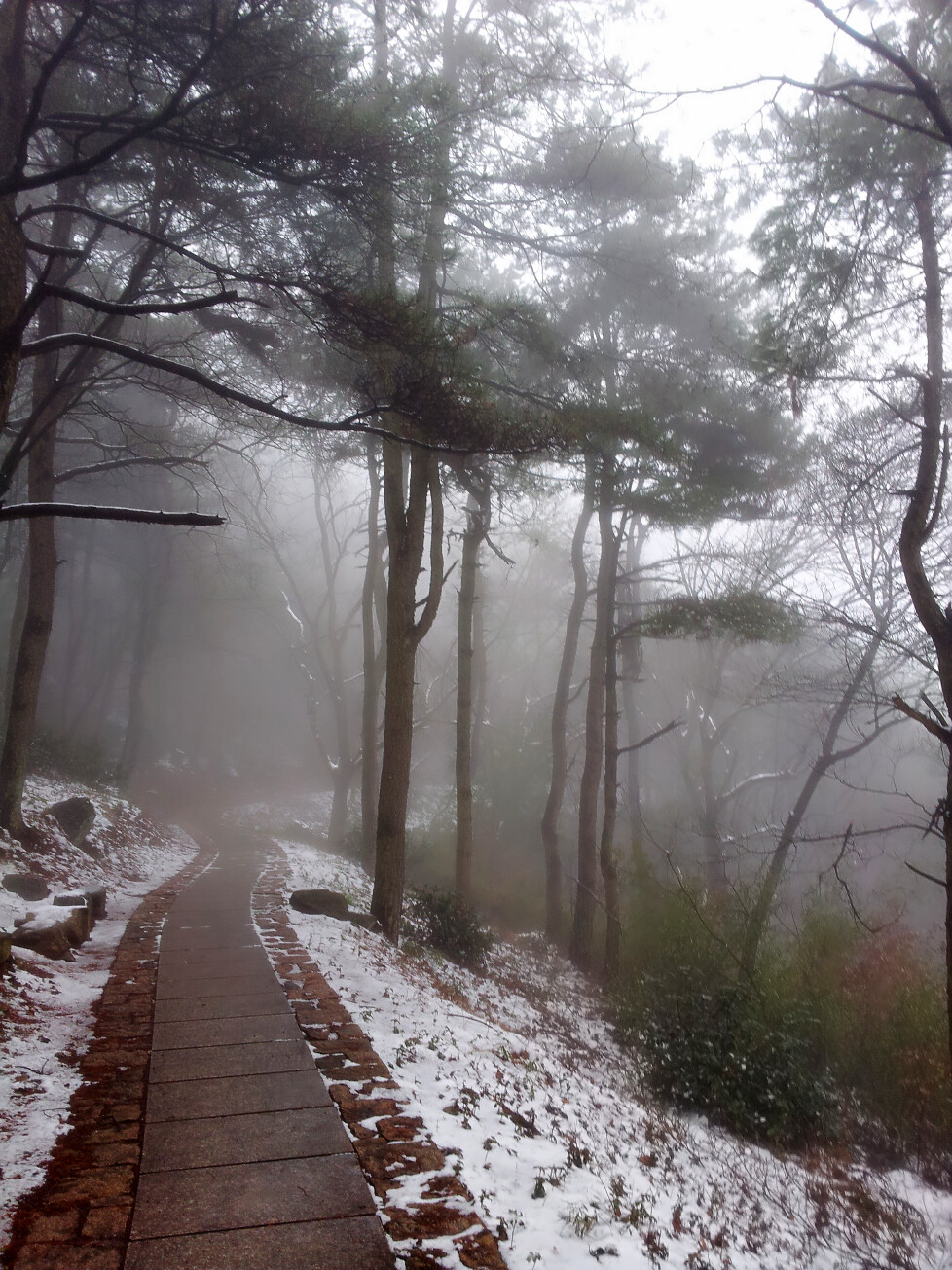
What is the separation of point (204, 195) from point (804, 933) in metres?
10.8

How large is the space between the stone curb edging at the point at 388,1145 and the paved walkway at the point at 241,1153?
7 cm

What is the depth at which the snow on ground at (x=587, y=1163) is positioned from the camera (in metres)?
3.26

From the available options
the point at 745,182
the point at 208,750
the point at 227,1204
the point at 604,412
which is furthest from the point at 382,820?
the point at 208,750

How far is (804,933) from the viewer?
1030 centimetres

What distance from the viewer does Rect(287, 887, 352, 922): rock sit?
27.4ft

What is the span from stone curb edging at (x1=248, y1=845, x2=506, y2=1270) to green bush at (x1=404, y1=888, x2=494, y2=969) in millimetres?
4881

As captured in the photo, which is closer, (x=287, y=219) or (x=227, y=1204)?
(x=227, y=1204)

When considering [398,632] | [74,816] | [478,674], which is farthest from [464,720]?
[478,674]

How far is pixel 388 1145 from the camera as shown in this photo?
10.8ft

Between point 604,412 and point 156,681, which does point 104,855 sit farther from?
point 156,681

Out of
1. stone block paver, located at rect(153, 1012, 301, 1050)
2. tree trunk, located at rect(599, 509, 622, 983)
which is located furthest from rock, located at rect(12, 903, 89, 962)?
tree trunk, located at rect(599, 509, 622, 983)

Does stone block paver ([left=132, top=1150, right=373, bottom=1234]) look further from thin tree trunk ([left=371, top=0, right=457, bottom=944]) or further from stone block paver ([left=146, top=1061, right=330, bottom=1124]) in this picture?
thin tree trunk ([left=371, top=0, right=457, bottom=944])

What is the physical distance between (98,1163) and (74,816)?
905 centimetres

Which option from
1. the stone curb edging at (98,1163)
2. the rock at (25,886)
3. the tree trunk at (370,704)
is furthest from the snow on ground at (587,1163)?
the tree trunk at (370,704)
